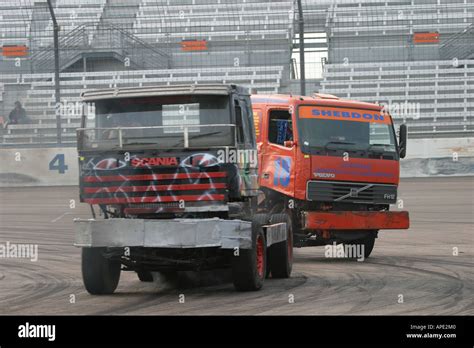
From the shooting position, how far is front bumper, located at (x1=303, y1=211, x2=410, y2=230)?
52.1ft

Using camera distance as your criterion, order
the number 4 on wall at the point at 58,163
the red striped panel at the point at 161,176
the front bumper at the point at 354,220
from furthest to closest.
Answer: the number 4 on wall at the point at 58,163 < the front bumper at the point at 354,220 < the red striped panel at the point at 161,176

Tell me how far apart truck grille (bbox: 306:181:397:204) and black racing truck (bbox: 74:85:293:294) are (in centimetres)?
382

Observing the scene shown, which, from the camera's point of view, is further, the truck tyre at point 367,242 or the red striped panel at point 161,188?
the truck tyre at point 367,242

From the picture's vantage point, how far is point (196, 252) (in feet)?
38.6

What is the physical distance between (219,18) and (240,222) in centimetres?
2497

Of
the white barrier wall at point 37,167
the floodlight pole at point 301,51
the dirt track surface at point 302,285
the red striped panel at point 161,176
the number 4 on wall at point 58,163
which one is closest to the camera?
the dirt track surface at point 302,285

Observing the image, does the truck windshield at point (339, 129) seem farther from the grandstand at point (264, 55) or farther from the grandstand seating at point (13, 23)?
the grandstand seating at point (13, 23)

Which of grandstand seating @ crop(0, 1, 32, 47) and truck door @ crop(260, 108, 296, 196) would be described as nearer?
truck door @ crop(260, 108, 296, 196)

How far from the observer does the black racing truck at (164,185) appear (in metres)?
11.4

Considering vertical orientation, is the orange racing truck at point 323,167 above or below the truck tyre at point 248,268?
above

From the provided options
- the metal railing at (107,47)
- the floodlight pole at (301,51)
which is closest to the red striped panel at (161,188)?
the floodlight pole at (301,51)

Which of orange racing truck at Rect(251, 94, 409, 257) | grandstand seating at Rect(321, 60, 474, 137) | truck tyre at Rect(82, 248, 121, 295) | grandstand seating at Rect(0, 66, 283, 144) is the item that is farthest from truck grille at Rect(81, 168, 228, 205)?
grandstand seating at Rect(321, 60, 474, 137)

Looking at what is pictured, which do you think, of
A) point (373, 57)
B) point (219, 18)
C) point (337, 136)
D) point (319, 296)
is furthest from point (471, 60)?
point (319, 296)

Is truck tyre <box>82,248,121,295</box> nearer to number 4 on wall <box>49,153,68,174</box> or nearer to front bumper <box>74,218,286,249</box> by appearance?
front bumper <box>74,218,286,249</box>
